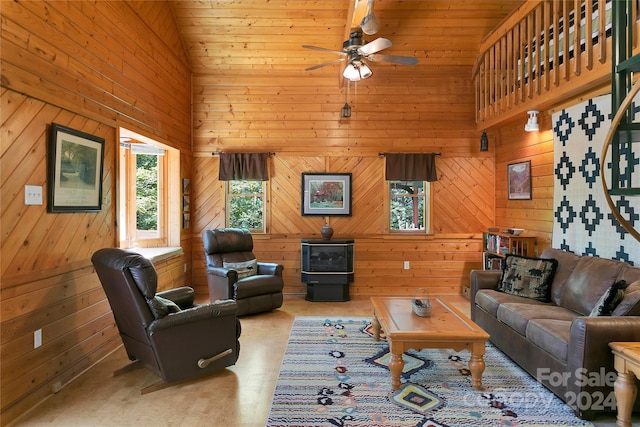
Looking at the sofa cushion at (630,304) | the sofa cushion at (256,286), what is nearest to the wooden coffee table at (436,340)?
the sofa cushion at (630,304)

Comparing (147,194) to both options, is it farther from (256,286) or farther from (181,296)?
(181,296)

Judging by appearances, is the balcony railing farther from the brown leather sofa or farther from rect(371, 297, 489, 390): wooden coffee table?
rect(371, 297, 489, 390): wooden coffee table

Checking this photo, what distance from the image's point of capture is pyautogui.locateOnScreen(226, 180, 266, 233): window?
607 centimetres

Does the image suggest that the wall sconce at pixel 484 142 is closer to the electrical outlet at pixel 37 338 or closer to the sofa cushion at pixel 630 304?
the sofa cushion at pixel 630 304

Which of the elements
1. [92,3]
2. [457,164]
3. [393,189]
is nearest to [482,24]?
[457,164]

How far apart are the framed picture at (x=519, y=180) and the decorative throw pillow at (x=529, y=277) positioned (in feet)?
4.69

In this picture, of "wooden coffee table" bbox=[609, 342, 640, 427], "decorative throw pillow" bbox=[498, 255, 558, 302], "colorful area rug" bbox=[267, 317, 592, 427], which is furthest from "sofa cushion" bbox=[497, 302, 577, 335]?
"wooden coffee table" bbox=[609, 342, 640, 427]

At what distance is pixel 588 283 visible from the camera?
3.25 meters

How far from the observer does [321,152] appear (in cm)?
598

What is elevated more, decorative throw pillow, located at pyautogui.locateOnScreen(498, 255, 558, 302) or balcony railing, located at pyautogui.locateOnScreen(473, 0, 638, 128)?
balcony railing, located at pyautogui.locateOnScreen(473, 0, 638, 128)

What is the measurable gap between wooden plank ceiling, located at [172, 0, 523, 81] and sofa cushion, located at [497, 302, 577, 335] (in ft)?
12.5

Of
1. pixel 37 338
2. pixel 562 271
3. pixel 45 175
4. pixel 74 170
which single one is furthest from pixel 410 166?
pixel 37 338

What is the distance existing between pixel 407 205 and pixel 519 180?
1699mm

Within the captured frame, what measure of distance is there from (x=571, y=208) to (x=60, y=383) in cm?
519
